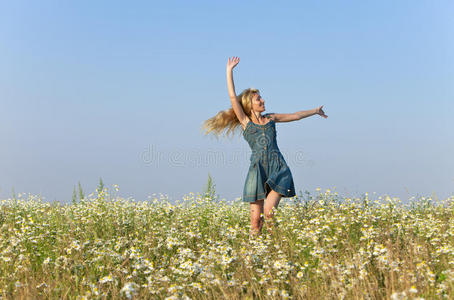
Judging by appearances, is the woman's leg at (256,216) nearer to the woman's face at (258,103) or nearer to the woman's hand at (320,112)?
the woman's face at (258,103)

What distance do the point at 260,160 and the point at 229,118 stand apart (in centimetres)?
148

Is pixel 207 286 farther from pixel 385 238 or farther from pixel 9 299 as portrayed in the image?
pixel 385 238

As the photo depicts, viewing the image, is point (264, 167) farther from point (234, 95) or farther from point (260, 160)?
point (234, 95)

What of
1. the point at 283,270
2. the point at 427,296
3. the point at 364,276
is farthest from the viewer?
the point at 283,270

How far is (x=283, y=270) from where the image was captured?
4801 millimetres

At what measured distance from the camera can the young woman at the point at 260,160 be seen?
7824 mm

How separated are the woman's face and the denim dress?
34cm

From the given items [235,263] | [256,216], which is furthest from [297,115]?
[235,263]

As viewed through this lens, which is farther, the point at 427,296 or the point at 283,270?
the point at 283,270

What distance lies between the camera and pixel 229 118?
908 centimetres

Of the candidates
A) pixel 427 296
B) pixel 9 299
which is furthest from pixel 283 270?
pixel 9 299

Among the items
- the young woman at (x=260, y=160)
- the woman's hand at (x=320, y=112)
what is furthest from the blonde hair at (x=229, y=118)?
the woman's hand at (x=320, y=112)

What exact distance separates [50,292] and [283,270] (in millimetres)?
2659

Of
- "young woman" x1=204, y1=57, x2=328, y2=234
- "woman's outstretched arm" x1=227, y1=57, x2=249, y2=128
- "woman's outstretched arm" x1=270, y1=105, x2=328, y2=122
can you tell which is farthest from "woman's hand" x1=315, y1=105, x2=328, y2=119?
"woman's outstretched arm" x1=227, y1=57, x2=249, y2=128
